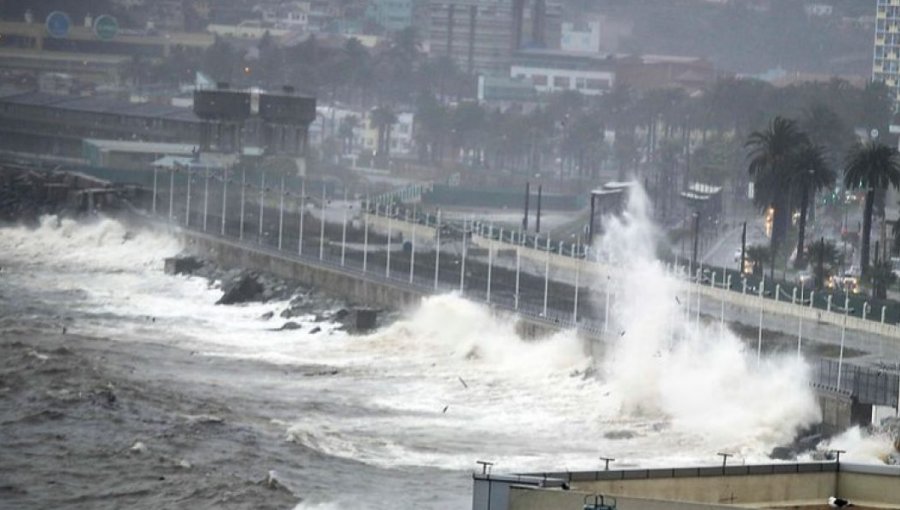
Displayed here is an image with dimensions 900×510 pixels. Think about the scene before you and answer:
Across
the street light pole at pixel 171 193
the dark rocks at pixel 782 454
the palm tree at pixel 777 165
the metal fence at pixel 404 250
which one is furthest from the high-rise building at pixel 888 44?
the dark rocks at pixel 782 454

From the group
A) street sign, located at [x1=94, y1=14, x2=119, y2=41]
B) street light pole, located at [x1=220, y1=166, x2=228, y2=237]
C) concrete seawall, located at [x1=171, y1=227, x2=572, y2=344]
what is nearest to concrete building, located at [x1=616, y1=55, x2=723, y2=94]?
street sign, located at [x1=94, y1=14, x2=119, y2=41]

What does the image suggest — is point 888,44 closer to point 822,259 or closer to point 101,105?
point 101,105

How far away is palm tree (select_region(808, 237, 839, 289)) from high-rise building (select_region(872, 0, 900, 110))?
262 ft

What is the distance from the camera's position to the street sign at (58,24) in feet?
564

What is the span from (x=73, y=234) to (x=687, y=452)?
5478 cm

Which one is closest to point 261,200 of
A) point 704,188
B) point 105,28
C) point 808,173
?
point 808,173

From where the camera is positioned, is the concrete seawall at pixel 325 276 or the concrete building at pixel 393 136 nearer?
the concrete seawall at pixel 325 276

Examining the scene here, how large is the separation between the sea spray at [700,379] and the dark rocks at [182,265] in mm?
25054

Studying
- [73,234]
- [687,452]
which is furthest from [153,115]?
[687,452]

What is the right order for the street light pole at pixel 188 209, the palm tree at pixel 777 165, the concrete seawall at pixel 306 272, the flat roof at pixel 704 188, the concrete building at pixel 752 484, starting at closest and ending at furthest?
1. the concrete building at pixel 752 484
2. the concrete seawall at pixel 306 272
3. the palm tree at pixel 777 165
4. the street light pole at pixel 188 209
5. the flat roof at pixel 704 188

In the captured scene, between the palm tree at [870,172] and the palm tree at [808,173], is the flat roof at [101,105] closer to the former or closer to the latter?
the palm tree at [808,173]

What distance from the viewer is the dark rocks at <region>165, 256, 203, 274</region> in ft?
289

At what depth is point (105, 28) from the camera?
17988 cm

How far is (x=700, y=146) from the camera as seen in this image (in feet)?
489
